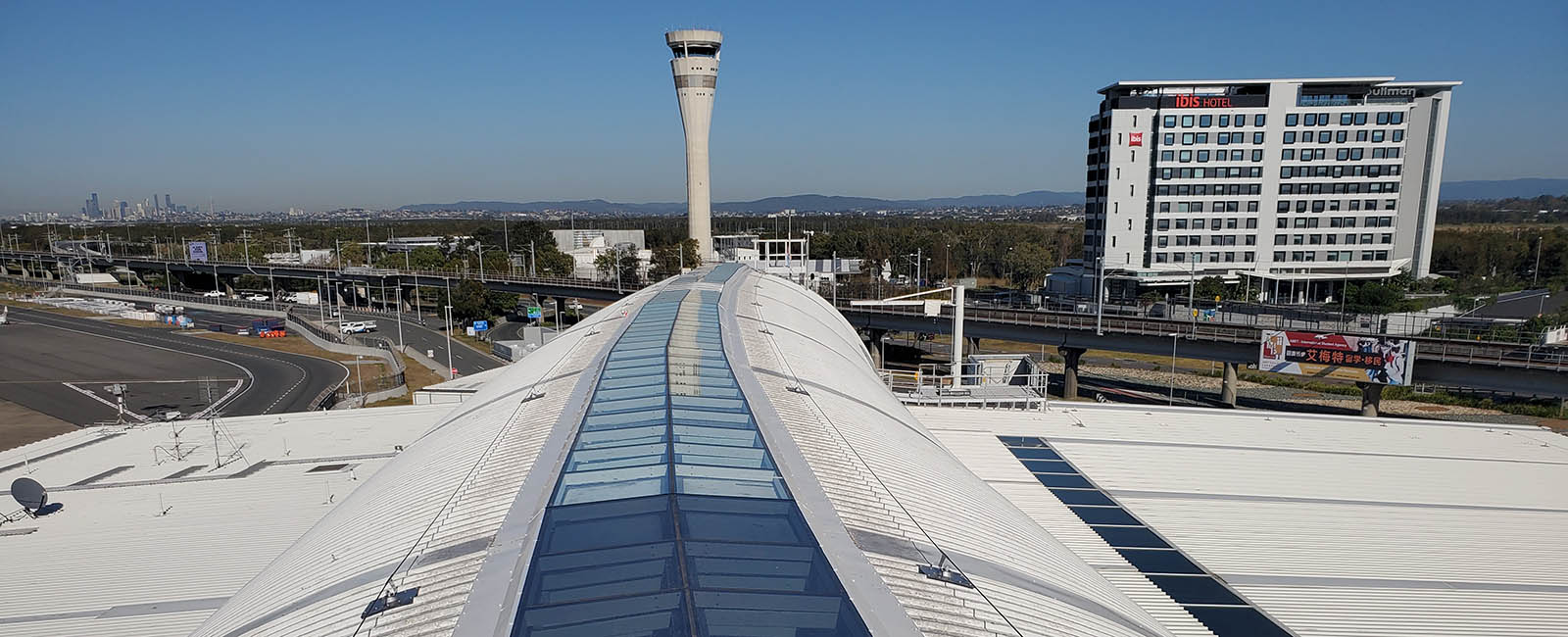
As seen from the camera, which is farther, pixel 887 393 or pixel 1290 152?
pixel 1290 152

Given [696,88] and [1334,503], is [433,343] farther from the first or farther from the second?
[1334,503]

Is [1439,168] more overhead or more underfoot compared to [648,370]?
more overhead

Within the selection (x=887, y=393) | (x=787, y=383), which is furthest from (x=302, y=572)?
(x=887, y=393)

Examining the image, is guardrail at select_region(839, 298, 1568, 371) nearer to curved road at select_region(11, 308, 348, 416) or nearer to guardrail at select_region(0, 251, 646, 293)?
guardrail at select_region(0, 251, 646, 293)

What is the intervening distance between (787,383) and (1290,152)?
62591mm

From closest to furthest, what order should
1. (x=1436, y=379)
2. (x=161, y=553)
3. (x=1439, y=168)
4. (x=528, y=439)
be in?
(x=528, y=439)
(x=161, y=553)
(x=1436, y=379)
(x=1439, y=168)

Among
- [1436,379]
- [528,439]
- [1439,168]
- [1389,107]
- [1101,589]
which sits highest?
[1389,107]

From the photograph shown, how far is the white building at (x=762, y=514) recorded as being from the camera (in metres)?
6.64

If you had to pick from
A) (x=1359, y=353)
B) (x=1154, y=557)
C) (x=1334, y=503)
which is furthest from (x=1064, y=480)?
(x=1359, y=353)

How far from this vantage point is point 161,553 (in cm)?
1379

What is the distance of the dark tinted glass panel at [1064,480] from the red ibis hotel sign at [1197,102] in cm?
5257

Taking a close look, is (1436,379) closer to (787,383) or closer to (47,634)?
(787,383)

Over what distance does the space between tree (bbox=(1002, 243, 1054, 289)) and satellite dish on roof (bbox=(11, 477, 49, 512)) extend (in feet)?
252

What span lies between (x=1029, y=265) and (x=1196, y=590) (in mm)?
71590
